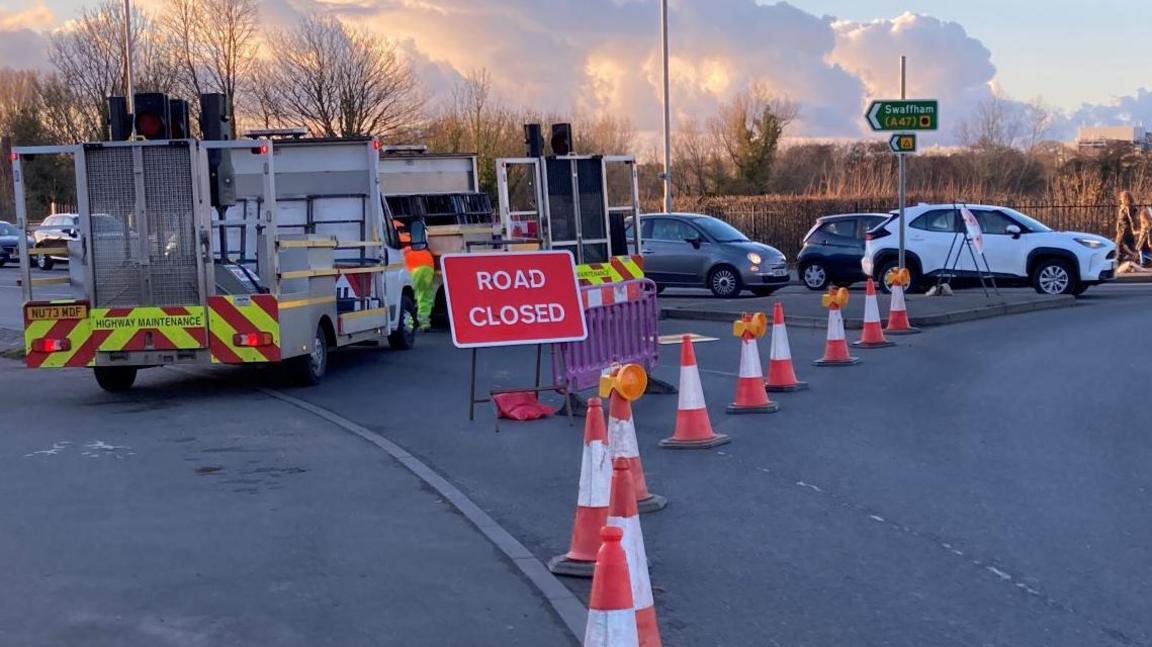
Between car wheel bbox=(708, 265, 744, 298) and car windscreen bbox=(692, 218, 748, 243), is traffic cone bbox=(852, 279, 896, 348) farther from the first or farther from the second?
car windscreen bbox=(692, 218, 748, 243)

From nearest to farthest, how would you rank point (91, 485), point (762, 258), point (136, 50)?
point (91, 485), point (762, 258), point (136, 50)

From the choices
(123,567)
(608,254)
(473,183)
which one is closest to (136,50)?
(473,183)

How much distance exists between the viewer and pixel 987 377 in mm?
Answer: 13508

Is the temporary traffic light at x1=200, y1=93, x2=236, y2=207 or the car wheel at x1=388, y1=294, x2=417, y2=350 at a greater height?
the temporary traffic light at x1=200, y1=93, x2=236, y2=207

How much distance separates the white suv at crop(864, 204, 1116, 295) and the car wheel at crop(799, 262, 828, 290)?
77.9 inches

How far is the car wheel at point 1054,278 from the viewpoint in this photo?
2283 cm

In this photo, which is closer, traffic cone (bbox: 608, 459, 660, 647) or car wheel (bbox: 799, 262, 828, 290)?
traffic cone (bbox: 608, 459, 660, 647)

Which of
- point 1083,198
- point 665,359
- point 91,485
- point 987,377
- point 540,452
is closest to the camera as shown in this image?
point 91,485

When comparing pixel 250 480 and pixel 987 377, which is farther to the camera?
pixel 987 377

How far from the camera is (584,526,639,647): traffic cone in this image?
14.1ft

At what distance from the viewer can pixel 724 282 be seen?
81.6 feet

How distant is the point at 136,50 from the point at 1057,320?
33239 mm

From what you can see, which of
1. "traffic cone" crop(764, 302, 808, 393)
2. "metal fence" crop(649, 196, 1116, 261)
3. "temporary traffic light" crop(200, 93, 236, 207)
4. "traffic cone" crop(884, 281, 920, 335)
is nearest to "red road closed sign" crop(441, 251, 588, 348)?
"traffic cone" crop(764, 302, 808, 393)

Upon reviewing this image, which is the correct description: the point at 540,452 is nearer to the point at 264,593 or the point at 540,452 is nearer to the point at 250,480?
the point at 250,480
